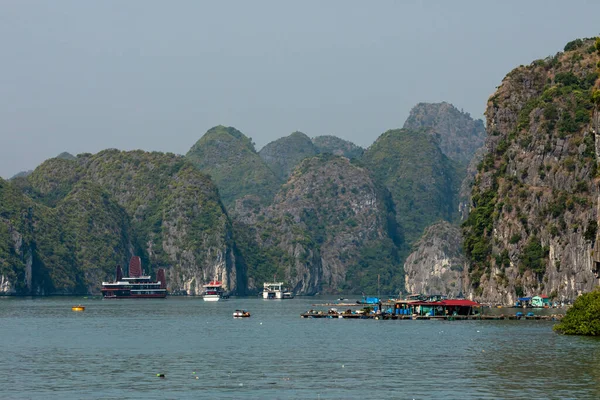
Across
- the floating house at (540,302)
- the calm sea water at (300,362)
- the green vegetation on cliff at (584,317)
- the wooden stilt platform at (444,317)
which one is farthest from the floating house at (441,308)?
the green vegetation on cliff at (584,317)

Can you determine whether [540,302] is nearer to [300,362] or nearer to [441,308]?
[441,308]

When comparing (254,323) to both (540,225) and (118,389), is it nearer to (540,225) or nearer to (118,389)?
(540,225)

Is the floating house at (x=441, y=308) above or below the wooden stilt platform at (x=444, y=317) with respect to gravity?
above

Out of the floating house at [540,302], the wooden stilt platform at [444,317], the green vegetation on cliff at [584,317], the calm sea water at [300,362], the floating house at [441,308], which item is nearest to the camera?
the calm sea water at [300,362]

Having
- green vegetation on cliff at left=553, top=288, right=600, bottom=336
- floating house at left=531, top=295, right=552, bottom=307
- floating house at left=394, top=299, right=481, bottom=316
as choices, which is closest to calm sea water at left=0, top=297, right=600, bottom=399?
green vegetation on cliff at left=553, top=288, right=600, bottom=336

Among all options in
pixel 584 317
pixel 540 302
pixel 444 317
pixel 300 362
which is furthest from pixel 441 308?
pixel 300 362

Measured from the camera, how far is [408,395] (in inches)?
2382

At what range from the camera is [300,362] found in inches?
3211

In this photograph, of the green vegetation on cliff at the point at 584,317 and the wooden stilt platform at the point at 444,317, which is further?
the wooden stilt platform at the point at 444,317

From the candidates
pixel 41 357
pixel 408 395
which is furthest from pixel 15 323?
pixel 408 395

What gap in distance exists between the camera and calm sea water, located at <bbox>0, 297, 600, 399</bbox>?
62.8m

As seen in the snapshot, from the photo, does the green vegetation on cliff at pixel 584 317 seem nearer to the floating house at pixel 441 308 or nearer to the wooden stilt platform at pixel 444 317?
the wooden stilt platform at pixel 444 317

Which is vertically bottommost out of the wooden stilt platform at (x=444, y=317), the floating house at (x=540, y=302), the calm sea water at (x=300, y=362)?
the calm sea water at (x=300, y=362)

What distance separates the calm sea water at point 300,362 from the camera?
62750 millimetres
